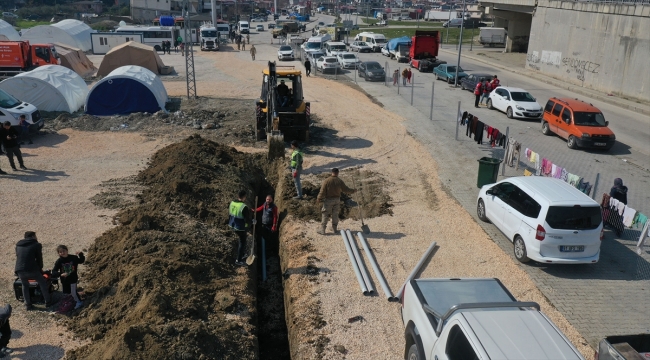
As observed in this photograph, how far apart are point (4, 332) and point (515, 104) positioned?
76.5 ft

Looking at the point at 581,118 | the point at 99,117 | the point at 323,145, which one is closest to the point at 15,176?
the point at 99,117

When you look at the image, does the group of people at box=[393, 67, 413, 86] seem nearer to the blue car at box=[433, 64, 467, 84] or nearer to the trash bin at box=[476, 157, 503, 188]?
the blue car at box=[433, 64, 467, 84]

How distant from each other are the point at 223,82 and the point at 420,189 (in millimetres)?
23304

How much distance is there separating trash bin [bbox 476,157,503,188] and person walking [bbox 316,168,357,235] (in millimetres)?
4869

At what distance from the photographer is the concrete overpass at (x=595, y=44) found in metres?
31.4

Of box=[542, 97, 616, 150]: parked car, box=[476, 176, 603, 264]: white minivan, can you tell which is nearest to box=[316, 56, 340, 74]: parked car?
box=[542, 97, 616, 150]: parked car

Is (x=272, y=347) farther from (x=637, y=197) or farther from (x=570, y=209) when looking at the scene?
(x=637, y=197)

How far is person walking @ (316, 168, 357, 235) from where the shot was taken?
12.9 m

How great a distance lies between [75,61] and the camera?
3966 cm

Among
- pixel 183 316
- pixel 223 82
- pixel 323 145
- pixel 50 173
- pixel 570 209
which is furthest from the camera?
pixel 223 82

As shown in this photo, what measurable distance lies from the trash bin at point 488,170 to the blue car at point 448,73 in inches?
826

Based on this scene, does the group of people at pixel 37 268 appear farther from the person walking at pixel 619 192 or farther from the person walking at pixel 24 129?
the person walking at pixel 24 129

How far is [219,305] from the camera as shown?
1006 cm

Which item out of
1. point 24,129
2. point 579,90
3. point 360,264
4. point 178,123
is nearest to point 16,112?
point 24,129
